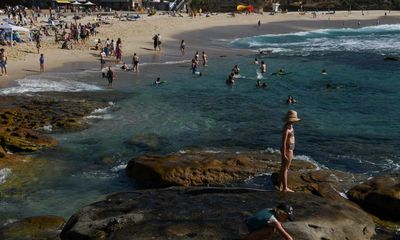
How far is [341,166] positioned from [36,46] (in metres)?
32.5

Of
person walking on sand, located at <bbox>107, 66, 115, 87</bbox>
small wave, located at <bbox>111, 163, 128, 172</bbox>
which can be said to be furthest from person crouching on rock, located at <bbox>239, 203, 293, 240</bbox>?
person walking on sand, located at <bbox>107, 66, 115, 87</bbox>

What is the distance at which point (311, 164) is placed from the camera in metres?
17.0

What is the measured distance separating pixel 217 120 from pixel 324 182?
11.0 metres

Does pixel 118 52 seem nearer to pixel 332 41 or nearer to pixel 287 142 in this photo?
pixel 287 142

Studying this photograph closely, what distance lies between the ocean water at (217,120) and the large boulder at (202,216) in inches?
122

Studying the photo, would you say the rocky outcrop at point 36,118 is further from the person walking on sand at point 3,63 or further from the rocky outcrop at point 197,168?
the person walking on sand at point 3,63

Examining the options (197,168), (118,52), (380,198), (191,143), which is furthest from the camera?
(118,52)

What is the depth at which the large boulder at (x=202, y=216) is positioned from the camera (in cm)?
978

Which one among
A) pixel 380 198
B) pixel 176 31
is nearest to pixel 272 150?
pixel 380 198

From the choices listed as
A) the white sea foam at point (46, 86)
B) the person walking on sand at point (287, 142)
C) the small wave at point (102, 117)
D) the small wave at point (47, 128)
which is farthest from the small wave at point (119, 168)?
the white sea foam at point (46, 86)

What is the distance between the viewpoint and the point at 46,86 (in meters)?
31.1

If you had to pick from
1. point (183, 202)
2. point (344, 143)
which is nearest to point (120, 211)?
point (183, 202)

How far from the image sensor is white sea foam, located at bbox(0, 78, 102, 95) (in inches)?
1154

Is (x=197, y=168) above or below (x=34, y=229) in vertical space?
above
